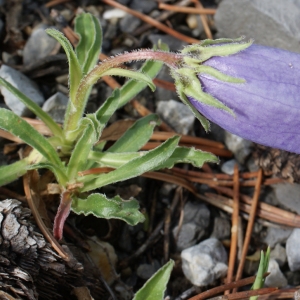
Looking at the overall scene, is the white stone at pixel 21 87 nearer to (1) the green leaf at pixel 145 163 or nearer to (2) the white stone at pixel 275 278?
(1) the green leaf at pixel 145 163

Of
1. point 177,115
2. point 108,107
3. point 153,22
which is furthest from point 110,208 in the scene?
point 153,22

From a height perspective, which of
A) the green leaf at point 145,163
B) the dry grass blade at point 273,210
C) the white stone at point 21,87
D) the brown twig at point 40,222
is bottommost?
the dry grass blade at point 273,210

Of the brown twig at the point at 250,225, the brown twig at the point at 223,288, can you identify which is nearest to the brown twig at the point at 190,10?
the brown twig at the point at 250,225

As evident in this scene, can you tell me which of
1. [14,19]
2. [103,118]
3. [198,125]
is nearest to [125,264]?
[103,118]

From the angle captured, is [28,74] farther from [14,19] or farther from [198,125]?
[198,125]

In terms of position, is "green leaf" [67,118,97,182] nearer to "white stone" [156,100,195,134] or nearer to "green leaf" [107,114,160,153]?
"green leaf" [107,114,160,153]

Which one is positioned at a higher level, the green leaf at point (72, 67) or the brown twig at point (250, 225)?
the green leaf at point (72, 67)

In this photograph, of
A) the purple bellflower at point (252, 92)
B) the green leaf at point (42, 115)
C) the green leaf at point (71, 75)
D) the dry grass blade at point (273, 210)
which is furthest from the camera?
the dry grass blade at point (273, 210)
